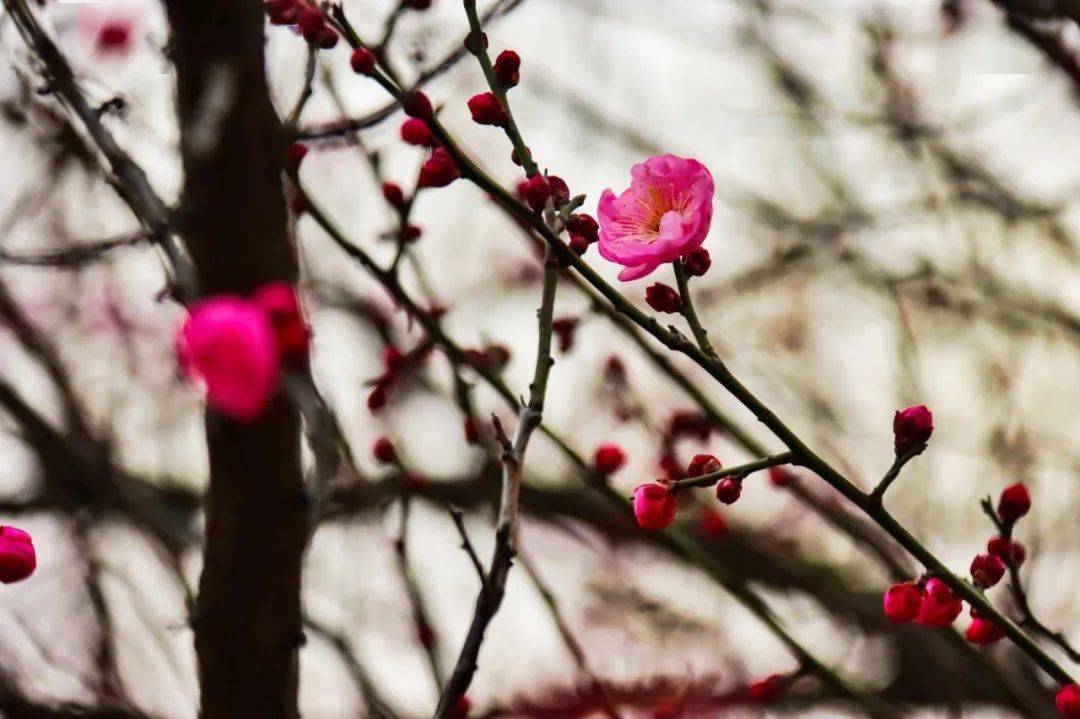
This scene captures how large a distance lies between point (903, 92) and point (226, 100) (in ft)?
10.7

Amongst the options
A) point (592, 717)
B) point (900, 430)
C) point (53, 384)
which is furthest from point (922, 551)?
point (53, 384)

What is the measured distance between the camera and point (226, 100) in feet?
6.31

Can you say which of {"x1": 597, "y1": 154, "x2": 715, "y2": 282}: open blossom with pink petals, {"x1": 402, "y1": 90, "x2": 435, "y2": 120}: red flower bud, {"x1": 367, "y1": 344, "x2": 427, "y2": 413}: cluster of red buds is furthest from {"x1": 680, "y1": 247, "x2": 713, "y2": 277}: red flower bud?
{"x1": 367, "y1": 344, "x2": 427, "y2": 413}: cluster of red buds

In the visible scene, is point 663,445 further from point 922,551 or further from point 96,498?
point 96,498

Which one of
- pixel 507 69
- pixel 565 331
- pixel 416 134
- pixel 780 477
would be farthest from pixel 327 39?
pixel 780 477

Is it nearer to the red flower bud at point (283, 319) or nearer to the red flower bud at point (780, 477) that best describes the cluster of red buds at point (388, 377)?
the red flower bud at point (283, 319)

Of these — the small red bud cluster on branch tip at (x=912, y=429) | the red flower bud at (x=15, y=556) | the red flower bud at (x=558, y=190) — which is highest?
the red flower bud at (x=558, y=190)

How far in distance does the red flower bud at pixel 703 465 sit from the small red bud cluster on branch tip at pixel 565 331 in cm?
102

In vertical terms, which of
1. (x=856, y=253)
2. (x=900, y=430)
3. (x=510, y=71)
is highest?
(x=856, y=253)

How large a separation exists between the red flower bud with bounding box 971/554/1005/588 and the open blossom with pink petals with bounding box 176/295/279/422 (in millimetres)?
909

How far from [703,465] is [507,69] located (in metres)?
0.55

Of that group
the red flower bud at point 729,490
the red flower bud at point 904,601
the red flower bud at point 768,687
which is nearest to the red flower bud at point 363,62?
the red flower bud at point 729,490

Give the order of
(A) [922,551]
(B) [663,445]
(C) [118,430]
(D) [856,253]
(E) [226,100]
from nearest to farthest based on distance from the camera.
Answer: (A) [922,551], (E) [226,100], (B) [663,445], (C) [118,430], (D) [856,253]

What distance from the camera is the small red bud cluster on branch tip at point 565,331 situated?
2.31 metres
